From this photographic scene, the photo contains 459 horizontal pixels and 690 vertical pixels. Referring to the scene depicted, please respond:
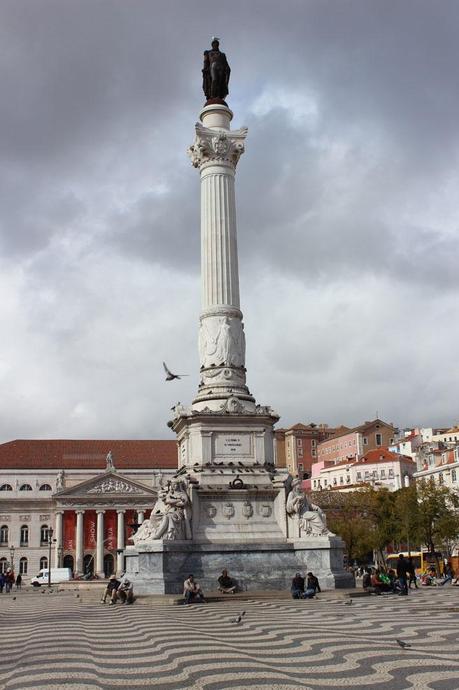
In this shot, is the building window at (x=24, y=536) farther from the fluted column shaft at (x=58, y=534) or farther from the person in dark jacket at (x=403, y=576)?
the person in dark jacket at (x=403, y=576)

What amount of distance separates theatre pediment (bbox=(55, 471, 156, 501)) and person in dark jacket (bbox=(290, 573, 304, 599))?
84.4 meters

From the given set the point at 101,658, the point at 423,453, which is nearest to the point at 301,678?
the point at 101,658

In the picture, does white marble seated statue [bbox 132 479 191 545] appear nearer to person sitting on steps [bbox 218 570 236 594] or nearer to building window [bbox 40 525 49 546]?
person sitting on steps [bbox 218 570 236 594]

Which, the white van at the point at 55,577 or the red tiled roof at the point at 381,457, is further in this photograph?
the red tiled roof at the point at 381,457

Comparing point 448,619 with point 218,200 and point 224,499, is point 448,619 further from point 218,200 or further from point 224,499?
point 218,200

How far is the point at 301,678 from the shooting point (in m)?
9.23

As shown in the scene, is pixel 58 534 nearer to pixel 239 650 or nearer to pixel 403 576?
pixel 403 576

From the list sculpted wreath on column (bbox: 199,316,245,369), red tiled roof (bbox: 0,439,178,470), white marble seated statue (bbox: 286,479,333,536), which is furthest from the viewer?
red tiled roof (bbox: 0,439,178,470)

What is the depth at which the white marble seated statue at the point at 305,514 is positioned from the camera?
26.4 metres

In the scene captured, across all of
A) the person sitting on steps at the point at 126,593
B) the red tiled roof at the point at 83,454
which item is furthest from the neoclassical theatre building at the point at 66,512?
the person sitting on steps at the point at 126,593

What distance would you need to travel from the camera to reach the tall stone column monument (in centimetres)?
2539

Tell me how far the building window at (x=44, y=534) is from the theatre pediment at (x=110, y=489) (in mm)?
5091

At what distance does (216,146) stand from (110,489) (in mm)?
81414

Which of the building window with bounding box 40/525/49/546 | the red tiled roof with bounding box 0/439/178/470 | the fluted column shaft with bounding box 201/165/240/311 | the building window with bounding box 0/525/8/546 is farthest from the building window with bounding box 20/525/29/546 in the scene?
the fluted column shaft with bounding box 201/165/240/311
